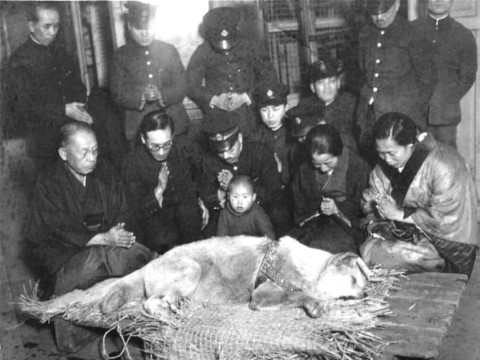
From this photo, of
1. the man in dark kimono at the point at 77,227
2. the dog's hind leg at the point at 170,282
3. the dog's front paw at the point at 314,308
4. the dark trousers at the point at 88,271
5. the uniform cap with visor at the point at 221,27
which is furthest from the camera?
the uniform cap with visor at the point at 221,27

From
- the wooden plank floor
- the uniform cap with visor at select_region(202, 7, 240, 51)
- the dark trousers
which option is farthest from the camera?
the uniform cap with visor at select_region(202, 7, 240, 51)

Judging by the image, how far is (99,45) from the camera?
3.87 m

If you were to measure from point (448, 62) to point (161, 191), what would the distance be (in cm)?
202

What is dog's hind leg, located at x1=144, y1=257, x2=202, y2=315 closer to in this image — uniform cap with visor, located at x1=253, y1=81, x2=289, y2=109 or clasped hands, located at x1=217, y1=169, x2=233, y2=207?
clasped hands, located at x1=217, y1=169, x2=233, y2=207

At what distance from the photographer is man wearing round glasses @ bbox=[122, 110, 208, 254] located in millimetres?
3770

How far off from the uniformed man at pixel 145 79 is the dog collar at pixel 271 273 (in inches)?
56.3

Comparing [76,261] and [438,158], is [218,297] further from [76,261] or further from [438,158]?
[438,158]

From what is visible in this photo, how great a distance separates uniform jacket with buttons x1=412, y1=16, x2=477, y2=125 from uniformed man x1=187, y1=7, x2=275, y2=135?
1.05 m

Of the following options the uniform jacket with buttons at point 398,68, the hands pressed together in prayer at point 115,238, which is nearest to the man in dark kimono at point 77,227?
the hands pressed together in prayer at point 115,238

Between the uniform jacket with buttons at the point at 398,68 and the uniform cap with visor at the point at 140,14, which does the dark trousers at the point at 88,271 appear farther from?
the uniform jacket with buttons at the point at 398,68

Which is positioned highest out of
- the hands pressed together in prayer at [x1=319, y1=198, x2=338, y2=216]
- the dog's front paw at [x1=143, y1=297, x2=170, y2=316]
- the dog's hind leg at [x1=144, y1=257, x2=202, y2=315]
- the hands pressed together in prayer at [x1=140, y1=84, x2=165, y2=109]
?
the hands pressed together in prayer at [x1=140, y1=84, x2=165, y2=109]

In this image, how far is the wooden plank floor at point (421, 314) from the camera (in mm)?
2340

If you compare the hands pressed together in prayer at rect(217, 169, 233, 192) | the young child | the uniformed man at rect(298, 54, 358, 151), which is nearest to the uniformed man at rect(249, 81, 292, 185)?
the uniformed man at rect(298, 54, 358, 151)

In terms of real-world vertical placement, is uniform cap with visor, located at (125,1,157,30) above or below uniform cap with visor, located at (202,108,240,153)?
above
